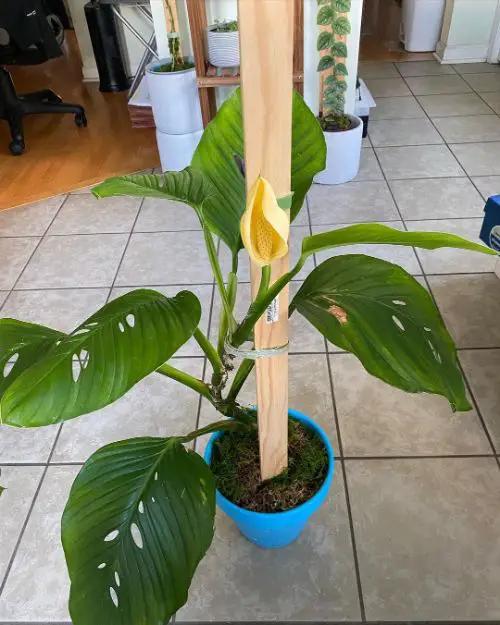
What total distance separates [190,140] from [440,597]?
1898mm

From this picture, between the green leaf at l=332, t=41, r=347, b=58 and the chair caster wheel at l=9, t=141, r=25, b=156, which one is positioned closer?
the green leaf at l=332, t=41, r=347, b=58

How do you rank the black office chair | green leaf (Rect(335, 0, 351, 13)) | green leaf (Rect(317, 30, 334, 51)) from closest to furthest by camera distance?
green leaf (Rect(335, 0, 351, 13)) → green leaf (Rect(317, 30, 334, 51)) → the black office chair

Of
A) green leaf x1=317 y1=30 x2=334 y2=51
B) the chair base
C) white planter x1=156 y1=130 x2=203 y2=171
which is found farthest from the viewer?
the chair base

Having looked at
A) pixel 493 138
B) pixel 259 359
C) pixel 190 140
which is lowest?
pixel 493 138

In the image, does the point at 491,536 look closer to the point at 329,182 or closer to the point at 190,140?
the point at 329,182

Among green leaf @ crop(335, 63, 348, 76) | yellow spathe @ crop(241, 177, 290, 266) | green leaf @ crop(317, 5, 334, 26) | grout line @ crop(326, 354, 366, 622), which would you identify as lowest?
grout line @ crop(326, 354, 366, 622)

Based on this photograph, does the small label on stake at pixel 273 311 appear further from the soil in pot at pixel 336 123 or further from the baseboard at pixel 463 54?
the baseboard at pixel 463 54

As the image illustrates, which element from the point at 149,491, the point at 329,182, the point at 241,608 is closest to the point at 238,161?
the point at 149,491

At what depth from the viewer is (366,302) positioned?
676mm

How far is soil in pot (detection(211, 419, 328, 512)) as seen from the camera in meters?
0.92

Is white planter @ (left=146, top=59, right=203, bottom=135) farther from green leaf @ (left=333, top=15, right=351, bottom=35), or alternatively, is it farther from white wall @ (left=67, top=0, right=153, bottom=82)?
white wall @ (left=67, top=0, right=153, bottom=82)

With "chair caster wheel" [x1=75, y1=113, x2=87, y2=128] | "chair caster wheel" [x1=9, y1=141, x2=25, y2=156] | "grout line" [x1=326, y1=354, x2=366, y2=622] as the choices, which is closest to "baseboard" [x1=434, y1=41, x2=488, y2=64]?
"chair caster wheel" [x1=75, y1=113, x2=87, y2=128]

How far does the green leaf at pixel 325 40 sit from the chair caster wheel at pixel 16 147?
5.30ft

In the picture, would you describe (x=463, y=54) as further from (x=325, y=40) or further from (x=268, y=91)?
(x=268, y=91)
